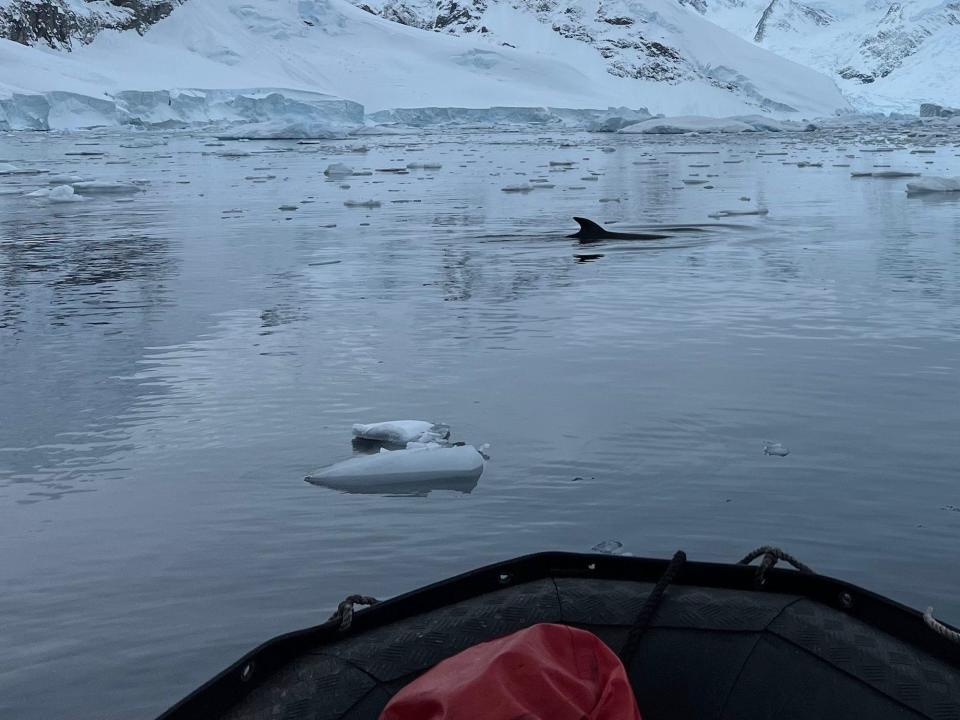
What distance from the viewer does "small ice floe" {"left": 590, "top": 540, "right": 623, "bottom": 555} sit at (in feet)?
10.9

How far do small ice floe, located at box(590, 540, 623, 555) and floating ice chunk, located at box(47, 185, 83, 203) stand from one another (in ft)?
50.5

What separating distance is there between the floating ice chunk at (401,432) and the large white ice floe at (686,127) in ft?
172

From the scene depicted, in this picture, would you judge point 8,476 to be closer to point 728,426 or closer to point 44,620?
point 44,620

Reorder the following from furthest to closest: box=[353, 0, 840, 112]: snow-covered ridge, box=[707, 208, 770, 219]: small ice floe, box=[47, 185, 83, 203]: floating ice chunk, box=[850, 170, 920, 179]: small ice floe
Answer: box=[353, 0, 840, 112]: snow-covered ridge
box=[850, 170, 920, 179]: small ice floe
box=[47, 185, 83, 203]: floating ice chunk
box=[707, 208, 770, 219]: small ice floe

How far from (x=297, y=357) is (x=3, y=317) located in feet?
8.19

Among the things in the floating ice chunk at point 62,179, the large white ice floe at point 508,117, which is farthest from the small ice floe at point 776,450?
the large white ice floe at point 508,117

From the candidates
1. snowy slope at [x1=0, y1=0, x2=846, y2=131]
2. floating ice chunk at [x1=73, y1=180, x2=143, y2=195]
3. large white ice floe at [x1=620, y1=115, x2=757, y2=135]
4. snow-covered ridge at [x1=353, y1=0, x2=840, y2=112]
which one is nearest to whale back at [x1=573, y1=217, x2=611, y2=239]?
floating ice chunk at [x1=73, y1=180, x2=143, y2=195]

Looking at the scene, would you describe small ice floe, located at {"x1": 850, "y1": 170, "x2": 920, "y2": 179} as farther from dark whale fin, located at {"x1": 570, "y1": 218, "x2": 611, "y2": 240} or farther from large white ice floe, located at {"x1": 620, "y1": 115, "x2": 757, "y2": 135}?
large white ice floe, located at {"x1": 620, "y1": 115, "x2": 757, "y2": 135}

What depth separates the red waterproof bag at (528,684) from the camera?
62.4 inches

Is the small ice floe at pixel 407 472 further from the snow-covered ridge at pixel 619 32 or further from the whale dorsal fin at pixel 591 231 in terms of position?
the snow-covered ridge at pixel 619 32

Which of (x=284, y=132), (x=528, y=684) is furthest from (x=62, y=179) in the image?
(x=284, y=132)

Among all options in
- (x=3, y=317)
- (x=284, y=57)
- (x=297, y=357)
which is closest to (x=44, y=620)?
(x=297, y=357)

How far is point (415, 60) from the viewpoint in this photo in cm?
7225

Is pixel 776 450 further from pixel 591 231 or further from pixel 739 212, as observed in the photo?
pixel 739 212
